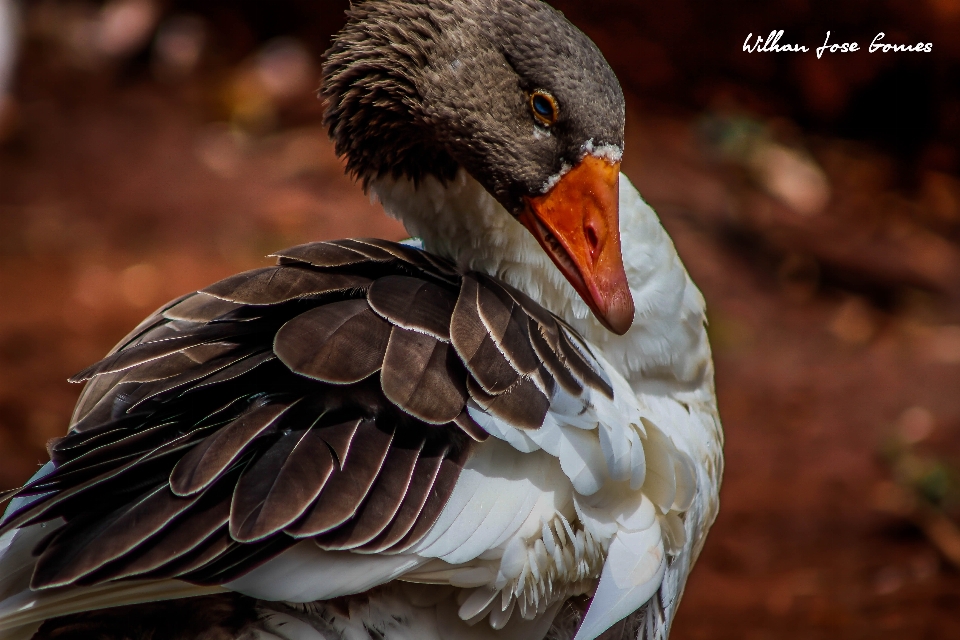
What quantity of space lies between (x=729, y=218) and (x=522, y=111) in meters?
4.79

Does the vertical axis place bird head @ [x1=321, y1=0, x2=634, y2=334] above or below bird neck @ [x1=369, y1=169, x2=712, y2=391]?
above

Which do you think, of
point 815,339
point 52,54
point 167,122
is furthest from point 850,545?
point 52,54

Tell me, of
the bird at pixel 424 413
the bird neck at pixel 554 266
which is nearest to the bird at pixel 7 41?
the bird at pixel 424 413

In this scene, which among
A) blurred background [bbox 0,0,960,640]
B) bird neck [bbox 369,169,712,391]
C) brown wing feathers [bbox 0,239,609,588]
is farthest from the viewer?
blurred background [bbox 0,0,960,640]

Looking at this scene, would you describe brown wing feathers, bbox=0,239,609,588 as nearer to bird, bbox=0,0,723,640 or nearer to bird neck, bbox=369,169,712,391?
bird, bbox=0,0,723,640

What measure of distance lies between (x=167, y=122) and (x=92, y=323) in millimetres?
2611

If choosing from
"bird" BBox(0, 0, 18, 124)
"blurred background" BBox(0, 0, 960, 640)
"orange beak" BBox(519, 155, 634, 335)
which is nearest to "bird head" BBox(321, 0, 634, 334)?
"orange beak" BBox(519, 155, 634, 335)

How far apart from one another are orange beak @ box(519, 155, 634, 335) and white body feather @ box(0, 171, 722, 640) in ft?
0.65

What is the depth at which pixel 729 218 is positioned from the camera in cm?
684

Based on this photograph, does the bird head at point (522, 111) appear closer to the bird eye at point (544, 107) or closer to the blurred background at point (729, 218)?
the bird eye at point (544, 107)

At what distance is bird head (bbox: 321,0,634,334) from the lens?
228cm

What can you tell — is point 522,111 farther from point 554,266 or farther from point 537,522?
point 537,522

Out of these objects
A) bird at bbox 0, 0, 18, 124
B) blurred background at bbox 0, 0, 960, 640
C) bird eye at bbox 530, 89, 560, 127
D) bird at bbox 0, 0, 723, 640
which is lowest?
blurred background at bbox 0, 0, 960, 640

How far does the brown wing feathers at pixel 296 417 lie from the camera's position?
179 centimetres
